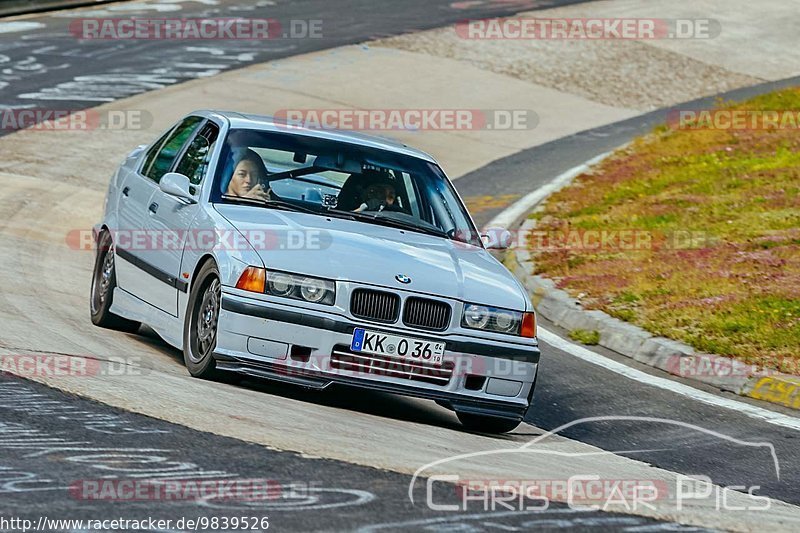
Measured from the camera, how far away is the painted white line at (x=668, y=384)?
9008mm

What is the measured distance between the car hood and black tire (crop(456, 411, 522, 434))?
2.21 feet

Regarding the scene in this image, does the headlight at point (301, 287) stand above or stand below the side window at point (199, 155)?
below

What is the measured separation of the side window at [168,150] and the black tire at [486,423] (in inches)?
113

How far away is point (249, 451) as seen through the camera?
20.0ft

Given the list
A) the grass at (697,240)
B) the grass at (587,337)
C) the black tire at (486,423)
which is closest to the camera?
the black tire at (486,423)

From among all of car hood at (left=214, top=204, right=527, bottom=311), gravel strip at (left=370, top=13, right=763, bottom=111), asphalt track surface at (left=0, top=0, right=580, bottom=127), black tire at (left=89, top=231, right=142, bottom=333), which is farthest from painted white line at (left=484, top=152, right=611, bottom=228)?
car hood at (left=214, top=204, right=527, bottom=311)

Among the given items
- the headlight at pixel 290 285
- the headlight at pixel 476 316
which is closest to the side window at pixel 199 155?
the headlight at pixel 290 285

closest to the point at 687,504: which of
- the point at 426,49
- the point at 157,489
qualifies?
the point at 157,489

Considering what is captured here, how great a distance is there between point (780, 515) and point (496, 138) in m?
16.4

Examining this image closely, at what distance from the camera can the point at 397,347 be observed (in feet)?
24.7

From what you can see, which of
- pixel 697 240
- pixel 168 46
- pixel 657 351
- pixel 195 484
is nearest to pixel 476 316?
pixel 195 484

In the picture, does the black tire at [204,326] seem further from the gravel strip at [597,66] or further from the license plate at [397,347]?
the gravel strip at [597,66]

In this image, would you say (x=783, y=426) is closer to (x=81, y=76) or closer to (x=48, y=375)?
(x=48, y=375)

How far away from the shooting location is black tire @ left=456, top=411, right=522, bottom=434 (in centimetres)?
802
